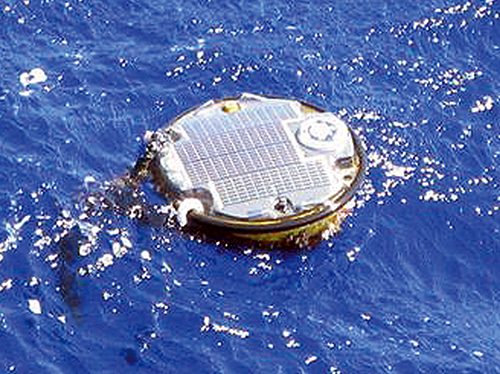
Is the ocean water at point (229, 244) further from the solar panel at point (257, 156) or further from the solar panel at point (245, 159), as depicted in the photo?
the solar panel at point (245, 159)

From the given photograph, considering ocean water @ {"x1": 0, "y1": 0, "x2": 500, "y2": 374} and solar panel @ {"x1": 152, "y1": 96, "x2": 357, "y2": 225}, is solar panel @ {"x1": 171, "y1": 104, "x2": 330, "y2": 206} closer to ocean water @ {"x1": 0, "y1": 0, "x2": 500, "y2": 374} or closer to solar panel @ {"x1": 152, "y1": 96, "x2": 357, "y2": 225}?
solar panel @ {"x1": 152, "y1": 96, "x2": 357, "y2": 225}

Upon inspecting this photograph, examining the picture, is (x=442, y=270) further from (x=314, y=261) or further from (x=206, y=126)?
(x=206, y=126)

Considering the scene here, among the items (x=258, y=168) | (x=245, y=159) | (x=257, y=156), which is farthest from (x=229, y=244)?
(x=257, y=156)

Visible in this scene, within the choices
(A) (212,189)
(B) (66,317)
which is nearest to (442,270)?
(A) (212,189)

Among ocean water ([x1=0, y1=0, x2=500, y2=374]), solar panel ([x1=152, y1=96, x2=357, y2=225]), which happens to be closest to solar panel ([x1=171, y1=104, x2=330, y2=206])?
solar panel ([x1=152, y1=96, x2=357, y2=225])

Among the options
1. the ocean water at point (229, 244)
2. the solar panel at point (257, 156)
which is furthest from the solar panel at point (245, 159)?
the ocean water at point (229, 244)

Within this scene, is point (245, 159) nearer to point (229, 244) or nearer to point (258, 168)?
point (258, 168)
